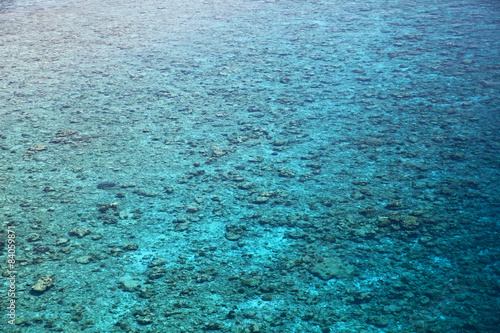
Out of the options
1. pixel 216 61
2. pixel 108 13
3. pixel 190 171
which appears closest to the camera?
pixel 190 171

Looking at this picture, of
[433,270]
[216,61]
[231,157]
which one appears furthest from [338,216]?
[216,61]

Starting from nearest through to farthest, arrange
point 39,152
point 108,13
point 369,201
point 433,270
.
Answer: point 433,270
point 369,201
point 39,152
point 108,13

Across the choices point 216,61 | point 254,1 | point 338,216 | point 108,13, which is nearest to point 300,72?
Result: point 216,61

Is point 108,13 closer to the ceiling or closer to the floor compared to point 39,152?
closer to the ceiling

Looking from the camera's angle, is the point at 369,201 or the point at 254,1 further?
the point at 254,1

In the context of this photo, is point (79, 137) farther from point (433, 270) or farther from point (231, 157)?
point (433, 270)

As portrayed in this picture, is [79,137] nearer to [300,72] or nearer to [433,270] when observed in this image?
[300,72]

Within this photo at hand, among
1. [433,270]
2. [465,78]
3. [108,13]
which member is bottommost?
[433,270]
